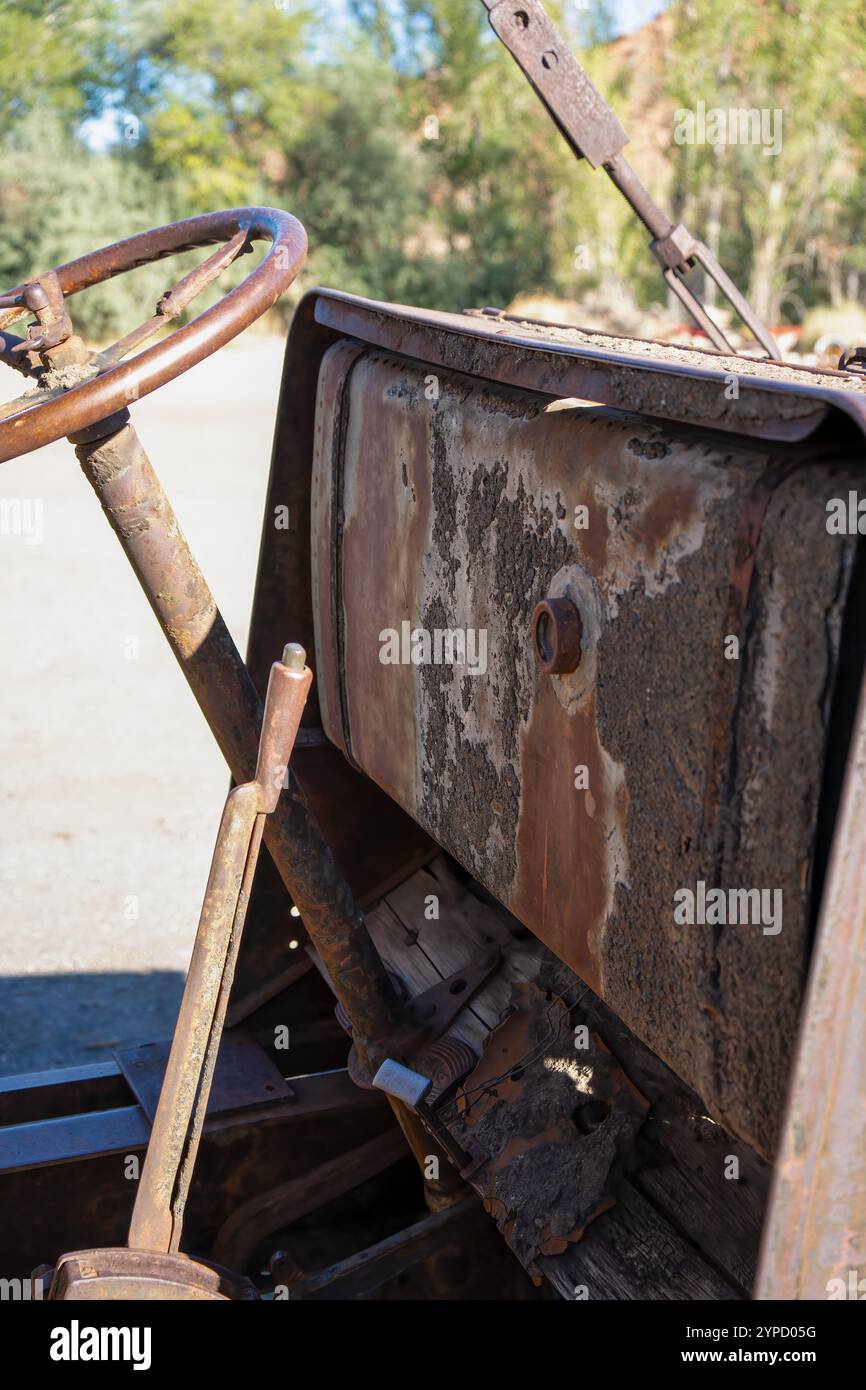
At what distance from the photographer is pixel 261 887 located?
103 inches

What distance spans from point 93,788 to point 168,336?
12.6ft

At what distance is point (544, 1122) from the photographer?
2.00m

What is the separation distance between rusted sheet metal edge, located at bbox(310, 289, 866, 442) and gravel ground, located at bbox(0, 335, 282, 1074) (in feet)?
8.02

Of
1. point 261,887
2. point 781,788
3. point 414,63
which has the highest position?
point 414,63

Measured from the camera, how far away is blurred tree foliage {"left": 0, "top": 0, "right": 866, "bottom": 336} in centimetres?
2272

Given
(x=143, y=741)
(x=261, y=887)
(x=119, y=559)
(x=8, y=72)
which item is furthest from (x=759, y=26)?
(x=261, y=887)

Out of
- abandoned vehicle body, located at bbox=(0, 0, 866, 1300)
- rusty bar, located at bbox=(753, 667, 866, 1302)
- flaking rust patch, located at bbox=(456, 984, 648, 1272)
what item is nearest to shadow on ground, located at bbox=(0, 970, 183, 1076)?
abandoned vehicle body, located at bbox=(0, 0, 866, 1300)

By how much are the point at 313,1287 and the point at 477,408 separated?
1.39 m

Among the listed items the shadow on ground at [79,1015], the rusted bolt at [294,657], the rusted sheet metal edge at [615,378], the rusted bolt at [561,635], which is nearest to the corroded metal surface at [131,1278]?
the rusted bolt at [294,657]

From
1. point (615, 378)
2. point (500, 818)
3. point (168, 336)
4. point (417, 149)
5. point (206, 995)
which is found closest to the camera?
point (615, 378)

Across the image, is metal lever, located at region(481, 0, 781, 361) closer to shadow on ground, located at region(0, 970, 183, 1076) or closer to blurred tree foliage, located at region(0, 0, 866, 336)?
shadow on ground, located at region(0, 970, 183, 1076)

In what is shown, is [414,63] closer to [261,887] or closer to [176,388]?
[176,388]

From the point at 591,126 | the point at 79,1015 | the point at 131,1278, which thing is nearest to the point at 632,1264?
the point at 131,1278

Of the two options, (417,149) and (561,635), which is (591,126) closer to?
(561,635)
